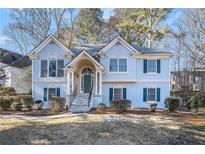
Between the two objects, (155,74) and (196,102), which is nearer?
(196,102)

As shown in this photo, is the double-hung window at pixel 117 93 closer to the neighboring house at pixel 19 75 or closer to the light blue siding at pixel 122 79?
the light blue siding at pixel 122 79

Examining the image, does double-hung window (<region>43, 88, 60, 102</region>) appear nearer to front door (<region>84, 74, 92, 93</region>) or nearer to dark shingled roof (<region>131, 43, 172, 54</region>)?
front door (<region>84, 74, 92, 93</region>)

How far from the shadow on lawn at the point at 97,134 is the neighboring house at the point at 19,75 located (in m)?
1.07

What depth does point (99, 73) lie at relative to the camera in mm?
9148

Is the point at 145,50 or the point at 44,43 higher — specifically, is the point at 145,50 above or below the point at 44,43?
below

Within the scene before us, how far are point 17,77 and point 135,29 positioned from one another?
10.5ft

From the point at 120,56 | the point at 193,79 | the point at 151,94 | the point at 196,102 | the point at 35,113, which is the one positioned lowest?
the point at 35,113

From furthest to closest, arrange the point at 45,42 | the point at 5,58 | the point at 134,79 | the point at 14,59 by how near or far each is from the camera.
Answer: the point at 134,79 → the point at 45,42 → the point at 14,59 → the point at 5,58

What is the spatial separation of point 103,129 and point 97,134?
19 cm

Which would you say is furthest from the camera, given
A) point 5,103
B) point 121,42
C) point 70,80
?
point 121,42

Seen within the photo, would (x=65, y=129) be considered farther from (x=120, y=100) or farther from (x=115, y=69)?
(x=115, y=69)

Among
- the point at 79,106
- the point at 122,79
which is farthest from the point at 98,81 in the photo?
the point at 79,106

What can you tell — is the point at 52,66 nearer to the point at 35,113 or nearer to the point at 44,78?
the point at 44,78

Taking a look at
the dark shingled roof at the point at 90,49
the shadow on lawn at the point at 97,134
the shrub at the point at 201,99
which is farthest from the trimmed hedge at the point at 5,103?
the shrub at the point at 201,99
